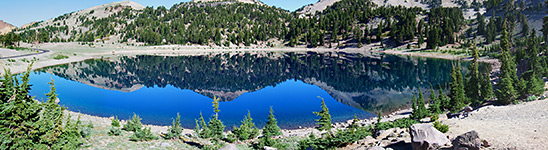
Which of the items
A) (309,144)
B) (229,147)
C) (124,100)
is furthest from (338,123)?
(124,100)

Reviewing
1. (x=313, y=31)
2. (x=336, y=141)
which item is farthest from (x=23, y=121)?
(x=313, y=31)

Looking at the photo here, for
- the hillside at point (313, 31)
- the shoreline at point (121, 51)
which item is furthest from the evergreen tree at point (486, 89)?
the hillside at point (313, 31)

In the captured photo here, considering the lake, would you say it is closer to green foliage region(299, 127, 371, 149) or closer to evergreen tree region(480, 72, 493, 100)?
evergreen tree region(480, 72, 493, 100)

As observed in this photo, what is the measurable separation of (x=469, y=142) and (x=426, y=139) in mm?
1591

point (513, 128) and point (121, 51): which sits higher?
point (121, 51)

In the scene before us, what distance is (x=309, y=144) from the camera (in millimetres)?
16781

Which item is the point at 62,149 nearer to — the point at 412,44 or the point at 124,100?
the point at 124,100

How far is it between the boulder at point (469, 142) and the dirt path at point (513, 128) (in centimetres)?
139

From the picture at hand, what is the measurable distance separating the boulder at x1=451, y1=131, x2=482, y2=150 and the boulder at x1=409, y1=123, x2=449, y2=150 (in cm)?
90

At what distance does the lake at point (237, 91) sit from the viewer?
34.0 m

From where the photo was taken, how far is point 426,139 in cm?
1352

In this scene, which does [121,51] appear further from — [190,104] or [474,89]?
[474,89]

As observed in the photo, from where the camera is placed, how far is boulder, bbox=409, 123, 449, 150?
1346 cm

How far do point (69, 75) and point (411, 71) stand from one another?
69492 mm
